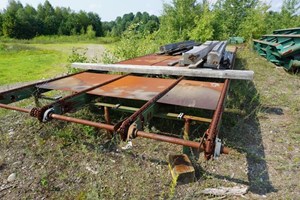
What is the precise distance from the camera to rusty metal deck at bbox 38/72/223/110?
2377 mm

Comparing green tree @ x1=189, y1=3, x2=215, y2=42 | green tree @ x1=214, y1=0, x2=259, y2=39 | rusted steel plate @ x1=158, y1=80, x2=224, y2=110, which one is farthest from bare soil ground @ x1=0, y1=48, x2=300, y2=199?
green tree @ x1=214, y1=0, x2=259, y2=39

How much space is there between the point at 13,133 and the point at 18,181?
3.72 feet

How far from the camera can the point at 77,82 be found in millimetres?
3273

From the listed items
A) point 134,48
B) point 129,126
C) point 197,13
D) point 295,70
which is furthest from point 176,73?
point 197,13

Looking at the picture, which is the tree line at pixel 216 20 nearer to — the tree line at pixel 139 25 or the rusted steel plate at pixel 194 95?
the tree line at pixel 139 25

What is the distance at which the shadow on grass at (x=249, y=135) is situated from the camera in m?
2.20

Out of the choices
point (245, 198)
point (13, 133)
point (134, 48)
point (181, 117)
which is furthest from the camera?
point (134, 48)

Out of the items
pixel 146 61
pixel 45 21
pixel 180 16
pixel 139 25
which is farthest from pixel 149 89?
pixel 45 21

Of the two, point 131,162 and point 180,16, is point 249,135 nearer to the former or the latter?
point 131,162

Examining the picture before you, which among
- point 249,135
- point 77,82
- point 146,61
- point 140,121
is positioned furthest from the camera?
point 146,61

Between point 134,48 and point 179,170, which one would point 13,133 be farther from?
point 134,48

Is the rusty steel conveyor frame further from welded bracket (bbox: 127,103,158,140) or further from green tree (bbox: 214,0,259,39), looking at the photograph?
green tree (bbox: 214,0,259,39)

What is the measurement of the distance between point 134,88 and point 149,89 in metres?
0.21

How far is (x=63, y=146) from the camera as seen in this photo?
2.79m
